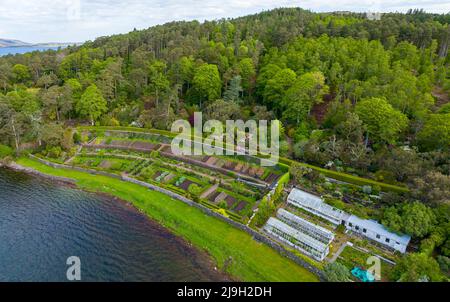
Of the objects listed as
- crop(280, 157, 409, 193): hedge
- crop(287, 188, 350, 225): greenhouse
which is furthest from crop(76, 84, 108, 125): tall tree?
crop(287, 188, 350, 225): greenhouse

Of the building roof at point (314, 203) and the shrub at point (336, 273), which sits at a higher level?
the building roof at point (314, 203)

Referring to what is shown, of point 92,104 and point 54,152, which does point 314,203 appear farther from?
point 92,104

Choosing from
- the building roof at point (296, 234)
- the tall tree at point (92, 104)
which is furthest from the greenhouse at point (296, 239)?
the tall tree at point (92, 104)

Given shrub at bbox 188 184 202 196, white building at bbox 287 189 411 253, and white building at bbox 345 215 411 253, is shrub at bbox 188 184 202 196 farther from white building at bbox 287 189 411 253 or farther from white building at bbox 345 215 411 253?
white building at bbox 345 215 411 253

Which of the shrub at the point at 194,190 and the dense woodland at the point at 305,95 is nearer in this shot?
the dense woodland at the point at 305,95

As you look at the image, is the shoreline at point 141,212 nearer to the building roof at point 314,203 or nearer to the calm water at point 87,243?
the calm water at point 87,243

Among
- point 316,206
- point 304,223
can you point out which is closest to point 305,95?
point 316,206
